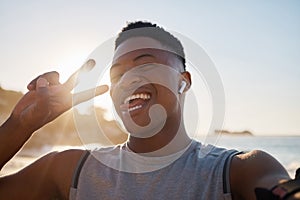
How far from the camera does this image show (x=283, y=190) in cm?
155

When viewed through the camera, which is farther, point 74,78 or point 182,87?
point 182,87

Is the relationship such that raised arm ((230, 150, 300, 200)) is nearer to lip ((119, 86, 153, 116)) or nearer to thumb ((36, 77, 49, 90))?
lip ((119, 86, 153, 116))

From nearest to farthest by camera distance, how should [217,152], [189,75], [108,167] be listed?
[217,152] < [108,167] < [189,75]

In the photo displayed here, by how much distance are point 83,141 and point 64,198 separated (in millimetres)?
357

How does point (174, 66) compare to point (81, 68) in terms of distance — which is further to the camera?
point (174, 66)

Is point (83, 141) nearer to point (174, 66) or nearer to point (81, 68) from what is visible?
point (81, 68)

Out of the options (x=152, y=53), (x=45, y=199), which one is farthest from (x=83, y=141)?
(x=152, y=53)

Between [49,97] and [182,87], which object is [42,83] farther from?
[182,87]

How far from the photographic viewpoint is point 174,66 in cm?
275

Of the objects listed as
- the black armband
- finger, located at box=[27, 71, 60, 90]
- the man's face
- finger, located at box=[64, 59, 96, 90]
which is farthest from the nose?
the black armband

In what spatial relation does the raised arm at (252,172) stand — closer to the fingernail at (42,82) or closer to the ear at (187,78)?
the ear at (187,78)

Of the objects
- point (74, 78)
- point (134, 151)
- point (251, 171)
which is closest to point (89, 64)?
point (74, 78)

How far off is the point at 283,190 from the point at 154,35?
1.61 meters

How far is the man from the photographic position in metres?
2.23
